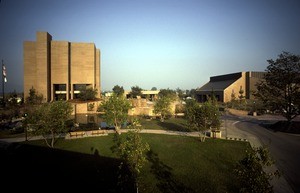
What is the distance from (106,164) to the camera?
611 inches

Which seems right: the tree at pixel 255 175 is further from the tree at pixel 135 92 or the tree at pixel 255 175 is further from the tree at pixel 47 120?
the tree at pixel 135 92

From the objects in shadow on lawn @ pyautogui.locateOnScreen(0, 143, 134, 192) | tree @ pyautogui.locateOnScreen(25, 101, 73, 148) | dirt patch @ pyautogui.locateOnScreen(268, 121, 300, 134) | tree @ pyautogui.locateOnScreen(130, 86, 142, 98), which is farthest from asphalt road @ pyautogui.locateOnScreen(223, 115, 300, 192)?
tree @ pyautogui.locateOnScreen(130, 86, 142, 98)

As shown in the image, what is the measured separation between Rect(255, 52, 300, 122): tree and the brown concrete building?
5550cm

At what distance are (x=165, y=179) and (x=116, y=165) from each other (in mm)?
4597

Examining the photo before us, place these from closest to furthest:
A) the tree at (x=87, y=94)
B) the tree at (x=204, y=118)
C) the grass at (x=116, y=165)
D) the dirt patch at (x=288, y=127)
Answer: the grass at (x=116, y=165), the tree at (x=204, y=118), the dirt patch at (x=288, y=127), the tree at (x=87, y=94)

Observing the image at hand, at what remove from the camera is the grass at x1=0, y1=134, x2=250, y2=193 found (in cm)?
1237

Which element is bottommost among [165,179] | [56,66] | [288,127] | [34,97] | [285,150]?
[165,179]

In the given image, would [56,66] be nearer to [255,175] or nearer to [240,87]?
[255,175]

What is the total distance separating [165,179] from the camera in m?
13.0

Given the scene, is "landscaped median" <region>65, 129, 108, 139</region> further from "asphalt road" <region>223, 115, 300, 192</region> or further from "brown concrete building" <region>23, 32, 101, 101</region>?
"brown concrete building" <region>23, 32, 101, 101</region>

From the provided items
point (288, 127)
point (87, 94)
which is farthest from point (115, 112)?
point (87, 94)

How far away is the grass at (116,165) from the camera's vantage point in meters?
12.4

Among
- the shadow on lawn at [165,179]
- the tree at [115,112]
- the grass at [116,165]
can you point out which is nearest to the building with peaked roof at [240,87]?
the tree at [115,112]

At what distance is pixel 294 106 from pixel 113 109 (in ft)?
96.3
